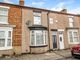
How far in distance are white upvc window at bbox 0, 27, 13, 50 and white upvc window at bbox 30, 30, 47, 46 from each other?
9.77ft

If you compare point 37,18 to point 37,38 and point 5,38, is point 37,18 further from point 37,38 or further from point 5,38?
point 5,38

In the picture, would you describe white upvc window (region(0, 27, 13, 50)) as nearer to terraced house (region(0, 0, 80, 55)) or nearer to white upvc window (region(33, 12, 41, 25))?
terraced house (region(0, 0, 80, 55))

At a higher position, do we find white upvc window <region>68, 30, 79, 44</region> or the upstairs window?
the upstairs window

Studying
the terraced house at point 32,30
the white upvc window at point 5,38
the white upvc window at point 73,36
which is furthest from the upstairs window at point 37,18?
the white upvc window at point 73,36

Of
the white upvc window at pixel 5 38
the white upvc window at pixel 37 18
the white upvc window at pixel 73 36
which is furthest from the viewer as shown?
the white upvc window at pixel 73 36

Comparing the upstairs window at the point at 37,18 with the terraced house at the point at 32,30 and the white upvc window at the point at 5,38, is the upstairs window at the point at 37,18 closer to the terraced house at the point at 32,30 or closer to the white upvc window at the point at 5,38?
the terraced house at the point at 32,30

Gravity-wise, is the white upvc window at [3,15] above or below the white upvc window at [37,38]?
above

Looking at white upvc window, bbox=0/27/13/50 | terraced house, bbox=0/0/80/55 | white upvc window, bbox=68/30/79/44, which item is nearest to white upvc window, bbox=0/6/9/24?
terraced house, bbox=0/0/80/55

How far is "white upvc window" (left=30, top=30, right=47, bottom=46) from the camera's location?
Answer: 15.2m

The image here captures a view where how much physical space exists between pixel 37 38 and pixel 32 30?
4.35 ft

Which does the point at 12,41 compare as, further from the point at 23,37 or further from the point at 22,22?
the point at 22,22

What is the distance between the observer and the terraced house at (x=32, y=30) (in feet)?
46.5

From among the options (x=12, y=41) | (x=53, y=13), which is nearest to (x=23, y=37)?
(x=12, y=41)

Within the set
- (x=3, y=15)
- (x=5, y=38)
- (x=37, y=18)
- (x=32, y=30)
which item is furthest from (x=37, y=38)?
(x=3, y=15)
